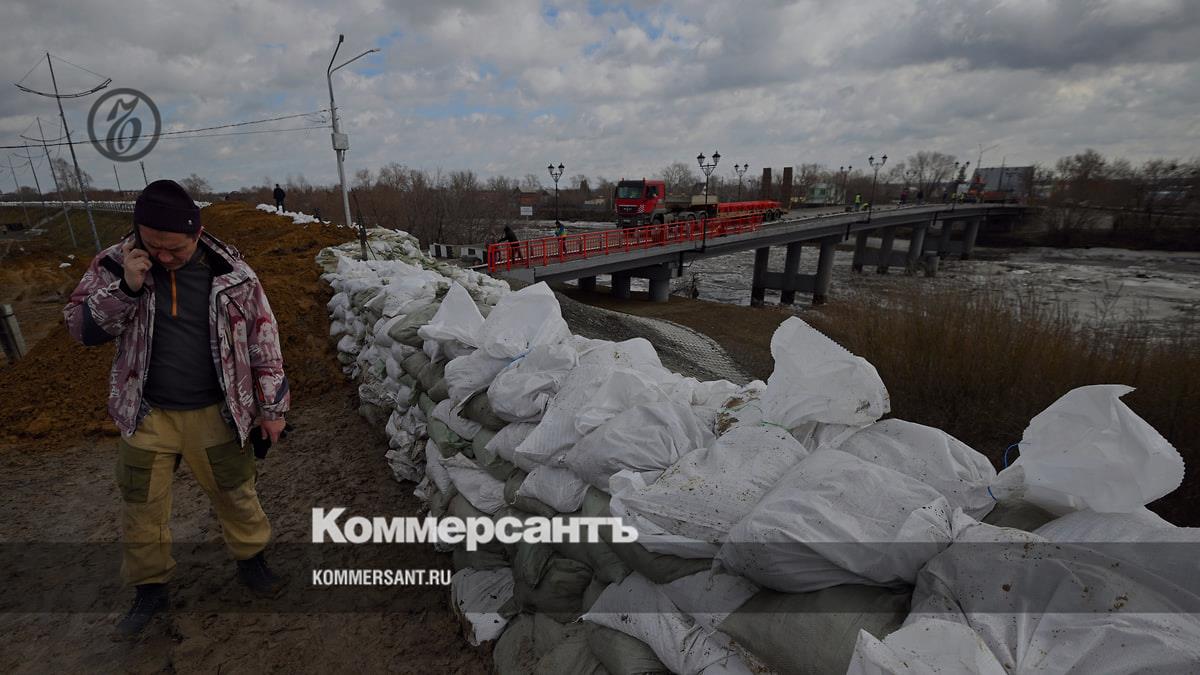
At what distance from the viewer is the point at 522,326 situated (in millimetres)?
2723

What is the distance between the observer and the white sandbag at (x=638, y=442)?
1717mm

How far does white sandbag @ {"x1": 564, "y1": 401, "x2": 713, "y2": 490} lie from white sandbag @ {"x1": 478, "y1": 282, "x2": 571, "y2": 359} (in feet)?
2.65

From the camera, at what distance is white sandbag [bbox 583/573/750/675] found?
1343mm

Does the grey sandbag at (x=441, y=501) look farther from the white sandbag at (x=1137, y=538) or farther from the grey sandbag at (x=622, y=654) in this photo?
the white sandbag at (x=1137, y=538)

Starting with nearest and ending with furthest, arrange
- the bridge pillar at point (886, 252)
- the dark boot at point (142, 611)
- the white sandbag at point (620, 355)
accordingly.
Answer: the dark boot at point (142, 611) < the white sandbag at point (620, 355) < the bridge pillar at point (886, 252)

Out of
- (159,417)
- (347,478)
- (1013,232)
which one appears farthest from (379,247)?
(1013,232)

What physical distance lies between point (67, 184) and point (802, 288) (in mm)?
42727

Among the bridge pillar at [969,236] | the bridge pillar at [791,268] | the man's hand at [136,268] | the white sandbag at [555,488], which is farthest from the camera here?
the bridge pillar at [969,236]

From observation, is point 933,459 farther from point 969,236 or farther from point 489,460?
point 969,236

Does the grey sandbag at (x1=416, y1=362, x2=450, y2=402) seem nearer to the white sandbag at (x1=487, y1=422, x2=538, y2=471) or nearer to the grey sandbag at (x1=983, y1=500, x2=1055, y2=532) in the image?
the white sandbag at (x1=487, y1=422, x2=538, y2=471)

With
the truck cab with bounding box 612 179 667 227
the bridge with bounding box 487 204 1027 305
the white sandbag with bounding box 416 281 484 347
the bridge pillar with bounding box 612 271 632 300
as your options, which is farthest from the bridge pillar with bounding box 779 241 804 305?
the white sandbag with bounding box 416 281 484 347

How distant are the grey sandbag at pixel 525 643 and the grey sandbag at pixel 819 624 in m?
0.80

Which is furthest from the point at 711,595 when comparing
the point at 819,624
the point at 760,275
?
the point at 760,275

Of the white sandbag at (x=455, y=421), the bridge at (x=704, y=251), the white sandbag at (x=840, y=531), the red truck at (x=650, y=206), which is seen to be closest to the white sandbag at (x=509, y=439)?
the white sandbag at (x=455, y=421)
